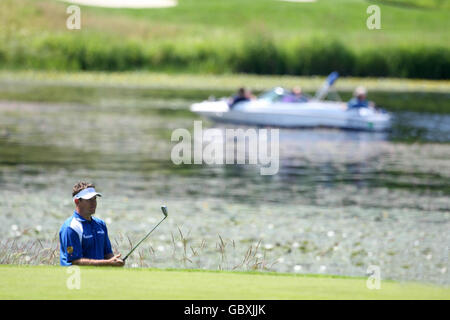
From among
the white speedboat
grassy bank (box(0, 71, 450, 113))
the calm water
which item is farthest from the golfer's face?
grassy bank (box(0, 71, 450, 113))

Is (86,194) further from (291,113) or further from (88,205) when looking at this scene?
(291,113)

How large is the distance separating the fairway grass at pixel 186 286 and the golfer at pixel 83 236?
249 millimetres

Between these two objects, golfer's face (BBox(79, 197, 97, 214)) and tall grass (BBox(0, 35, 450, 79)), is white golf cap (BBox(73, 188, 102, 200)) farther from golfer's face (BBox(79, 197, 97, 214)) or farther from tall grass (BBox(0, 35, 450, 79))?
tall grass (BBox(0, 35, 450, 79))

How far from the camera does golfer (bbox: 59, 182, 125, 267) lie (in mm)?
9562

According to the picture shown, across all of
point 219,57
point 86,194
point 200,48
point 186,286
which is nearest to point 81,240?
point 86,194

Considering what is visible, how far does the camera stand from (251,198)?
73.6 feet

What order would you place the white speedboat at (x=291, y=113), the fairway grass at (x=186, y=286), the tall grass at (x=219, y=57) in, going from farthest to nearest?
1. the tall grass at (x=219, y=57)
2. the white speedboat at (x=291, y=113)
3. the fairway grass at (x=186, y=286)

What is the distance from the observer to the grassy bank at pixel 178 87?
5784 cm

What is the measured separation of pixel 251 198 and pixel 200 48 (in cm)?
6047

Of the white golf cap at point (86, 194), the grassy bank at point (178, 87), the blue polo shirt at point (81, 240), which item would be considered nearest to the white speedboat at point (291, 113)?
the grassy bank at point (178, 87)

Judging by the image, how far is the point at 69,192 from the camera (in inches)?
869

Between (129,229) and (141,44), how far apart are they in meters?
67.3

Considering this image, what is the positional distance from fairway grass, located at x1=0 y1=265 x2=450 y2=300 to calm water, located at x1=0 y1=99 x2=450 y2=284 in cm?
295

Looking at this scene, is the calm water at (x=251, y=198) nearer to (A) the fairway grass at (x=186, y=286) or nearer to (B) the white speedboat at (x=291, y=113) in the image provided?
(B) the white speedboat at (x=291, y=113)
